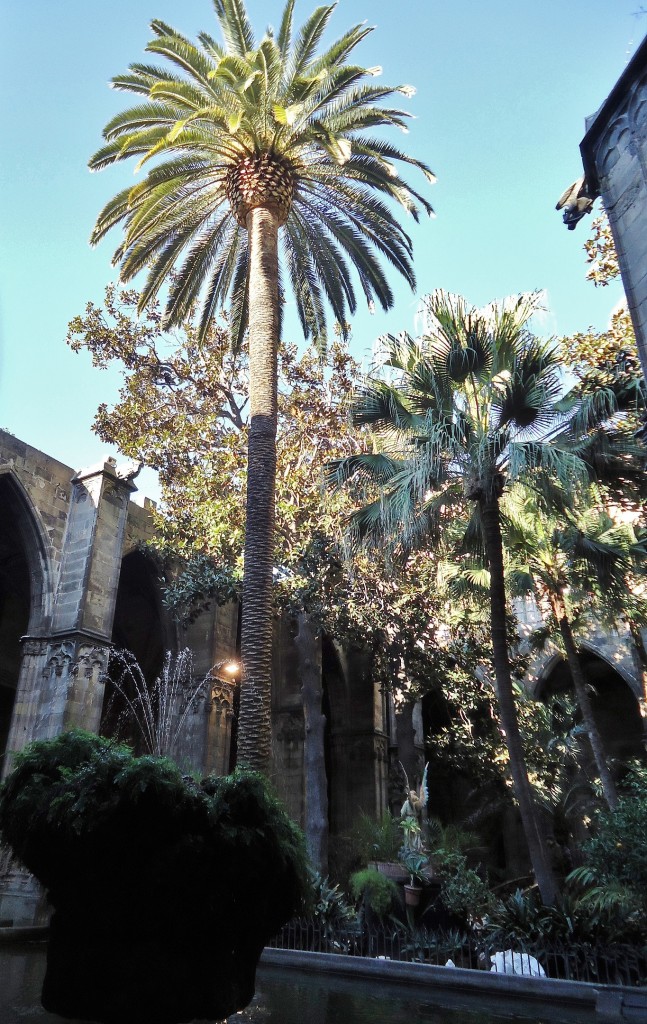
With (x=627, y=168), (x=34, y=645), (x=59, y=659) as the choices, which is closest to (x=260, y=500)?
(x=627, y=168)

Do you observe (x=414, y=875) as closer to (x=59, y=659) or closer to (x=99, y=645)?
(x=99, y=645)

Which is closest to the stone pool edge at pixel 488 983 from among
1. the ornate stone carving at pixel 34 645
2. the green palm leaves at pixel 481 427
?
the green palm leaves at pixel 481 427

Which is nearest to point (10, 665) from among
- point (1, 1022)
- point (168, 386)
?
point (168, 386)

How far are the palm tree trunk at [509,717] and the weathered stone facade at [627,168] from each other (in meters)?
4.16

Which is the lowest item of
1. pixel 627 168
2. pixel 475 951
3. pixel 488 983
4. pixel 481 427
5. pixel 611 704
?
pixel 488 983

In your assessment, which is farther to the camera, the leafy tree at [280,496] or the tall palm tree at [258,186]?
the leafy tree at [280,496]

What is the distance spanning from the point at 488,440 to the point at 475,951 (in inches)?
A: 254

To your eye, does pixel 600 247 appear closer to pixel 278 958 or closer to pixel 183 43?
pixel 183 43

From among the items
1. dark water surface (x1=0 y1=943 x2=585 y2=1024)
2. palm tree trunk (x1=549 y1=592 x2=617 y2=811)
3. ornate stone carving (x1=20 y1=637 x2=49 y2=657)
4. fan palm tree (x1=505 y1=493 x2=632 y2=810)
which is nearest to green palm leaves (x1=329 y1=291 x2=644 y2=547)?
fan palm tree (x1=505 y1=493 x2=632 y2=810)

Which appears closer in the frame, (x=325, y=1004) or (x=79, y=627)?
(x=325, y=1004)

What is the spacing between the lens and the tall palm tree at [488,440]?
995 cm

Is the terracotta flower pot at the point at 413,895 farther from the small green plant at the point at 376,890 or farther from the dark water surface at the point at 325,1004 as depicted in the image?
the dark water surface at the point at 325,1004

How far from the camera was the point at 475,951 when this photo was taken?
8859 mm

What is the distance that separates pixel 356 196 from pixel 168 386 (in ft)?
19.2
